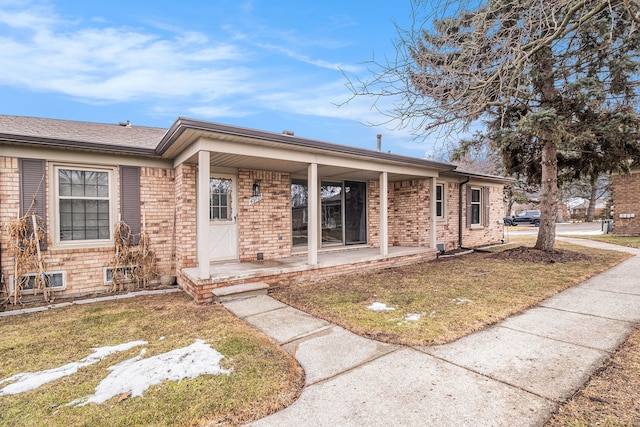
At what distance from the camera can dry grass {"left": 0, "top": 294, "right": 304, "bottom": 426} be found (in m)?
2.20

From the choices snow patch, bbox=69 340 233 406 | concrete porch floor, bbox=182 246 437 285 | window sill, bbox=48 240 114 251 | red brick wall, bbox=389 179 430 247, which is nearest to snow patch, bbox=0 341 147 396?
snow patch, bbox=69 340 233 406

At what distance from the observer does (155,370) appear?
9.17 ft

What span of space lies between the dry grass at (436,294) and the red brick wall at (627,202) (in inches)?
327

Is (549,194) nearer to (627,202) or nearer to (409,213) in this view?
(409,213)

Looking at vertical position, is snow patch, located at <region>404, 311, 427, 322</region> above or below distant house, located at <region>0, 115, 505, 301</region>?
below

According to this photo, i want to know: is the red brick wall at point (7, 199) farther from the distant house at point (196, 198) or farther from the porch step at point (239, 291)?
the porch step at point (239, 291)

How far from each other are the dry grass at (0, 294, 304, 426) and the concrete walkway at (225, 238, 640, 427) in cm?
24

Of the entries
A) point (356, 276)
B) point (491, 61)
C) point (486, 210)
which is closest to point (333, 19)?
point (491, 61)

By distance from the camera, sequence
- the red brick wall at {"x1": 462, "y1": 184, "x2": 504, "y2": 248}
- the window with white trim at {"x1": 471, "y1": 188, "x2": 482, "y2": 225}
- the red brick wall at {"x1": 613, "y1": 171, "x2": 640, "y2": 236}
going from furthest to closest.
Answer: the red brick wall at {"x1": 613, "y1": 171, "x2": 640, "y2": 236}
the window with white trim at {"x1": 471, "y1": 188, "x2": 482, "y2": 225}
the red brick wall at {"x1": 462, "y1": 184, "x2": 504, "y2": 248}

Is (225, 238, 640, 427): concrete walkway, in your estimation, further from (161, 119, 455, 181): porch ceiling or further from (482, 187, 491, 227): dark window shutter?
(482, 187, 491, 227): dark window shutter

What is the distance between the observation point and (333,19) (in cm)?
622

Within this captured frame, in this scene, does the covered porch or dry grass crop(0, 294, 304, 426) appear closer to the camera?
dry grass crop(0, 294, 304, 426)

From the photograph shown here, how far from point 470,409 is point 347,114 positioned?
3.90 meters

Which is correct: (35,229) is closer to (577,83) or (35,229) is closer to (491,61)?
(491,61)
